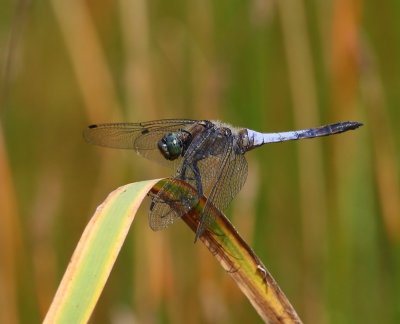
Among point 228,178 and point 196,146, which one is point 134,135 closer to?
point 196,146

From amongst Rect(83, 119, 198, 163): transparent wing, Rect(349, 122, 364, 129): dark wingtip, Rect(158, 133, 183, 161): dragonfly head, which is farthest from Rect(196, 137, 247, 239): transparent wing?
Rect(349, 122, 364, 129): dark wingtip

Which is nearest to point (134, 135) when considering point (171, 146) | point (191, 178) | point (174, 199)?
point (171, 146)

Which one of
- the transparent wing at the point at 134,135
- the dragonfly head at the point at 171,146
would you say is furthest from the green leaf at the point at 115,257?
the transparent wing at the point at 134,135

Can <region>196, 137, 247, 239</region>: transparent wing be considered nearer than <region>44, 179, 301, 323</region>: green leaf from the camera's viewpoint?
No

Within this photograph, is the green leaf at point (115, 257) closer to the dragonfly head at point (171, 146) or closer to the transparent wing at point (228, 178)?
the transparent wing at point (228, 178)

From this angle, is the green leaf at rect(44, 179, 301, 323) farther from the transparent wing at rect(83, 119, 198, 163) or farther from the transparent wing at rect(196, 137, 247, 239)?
the transparent wing at rect(83, 119, 198, 163)

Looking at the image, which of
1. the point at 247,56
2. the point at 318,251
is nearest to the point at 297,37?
the point at 247,56

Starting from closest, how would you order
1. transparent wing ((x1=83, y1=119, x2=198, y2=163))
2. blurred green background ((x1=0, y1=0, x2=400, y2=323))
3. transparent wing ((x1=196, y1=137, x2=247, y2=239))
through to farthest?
1. transparent wing ((x1=196, y1=137, x2=247, y2=239))
2. transparent wing ((x1=83, y1=119, x2=198, y2=163))
3. blurred green background ((x1=0, y1=0, x2=400, y2=323))

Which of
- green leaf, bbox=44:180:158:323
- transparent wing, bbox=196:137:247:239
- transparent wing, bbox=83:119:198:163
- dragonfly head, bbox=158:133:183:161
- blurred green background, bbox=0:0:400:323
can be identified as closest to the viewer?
green leaf, bbox=44:180:158:323

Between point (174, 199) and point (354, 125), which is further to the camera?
point (354, 125)
